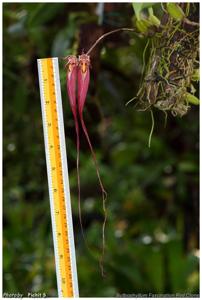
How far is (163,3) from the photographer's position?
82 cm

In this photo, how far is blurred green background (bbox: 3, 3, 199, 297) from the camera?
130cm

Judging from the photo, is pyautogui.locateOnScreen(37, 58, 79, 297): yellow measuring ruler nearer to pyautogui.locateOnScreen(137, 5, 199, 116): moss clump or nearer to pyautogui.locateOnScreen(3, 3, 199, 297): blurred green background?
pyautogui.locateOnScreen(137, 5, 199, 116): moss clump

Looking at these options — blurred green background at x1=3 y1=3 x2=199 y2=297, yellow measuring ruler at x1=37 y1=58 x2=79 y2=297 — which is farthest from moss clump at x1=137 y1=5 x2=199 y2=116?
blurred green background at x1=3 y1=3 x2=199 y2=297

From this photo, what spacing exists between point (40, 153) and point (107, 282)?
1.49 feet

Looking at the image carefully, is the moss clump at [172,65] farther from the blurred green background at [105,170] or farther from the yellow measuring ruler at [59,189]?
the blurred green background at [105,170]

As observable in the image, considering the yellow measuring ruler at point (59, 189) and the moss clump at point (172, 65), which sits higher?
the moss clump at point (172, 65)

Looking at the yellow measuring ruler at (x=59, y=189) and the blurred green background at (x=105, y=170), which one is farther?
the blurred green background at (x=105, y=170)

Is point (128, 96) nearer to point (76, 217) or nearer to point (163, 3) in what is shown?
point (76, 217)

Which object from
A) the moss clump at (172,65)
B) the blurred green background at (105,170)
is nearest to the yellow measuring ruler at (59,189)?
the moss clump at (172,65)

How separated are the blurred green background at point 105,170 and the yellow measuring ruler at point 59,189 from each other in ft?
1.21

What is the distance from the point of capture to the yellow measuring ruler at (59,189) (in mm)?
674

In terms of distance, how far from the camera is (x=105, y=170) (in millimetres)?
1956

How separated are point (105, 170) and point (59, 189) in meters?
1.28

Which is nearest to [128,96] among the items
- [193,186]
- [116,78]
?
[116,78]
